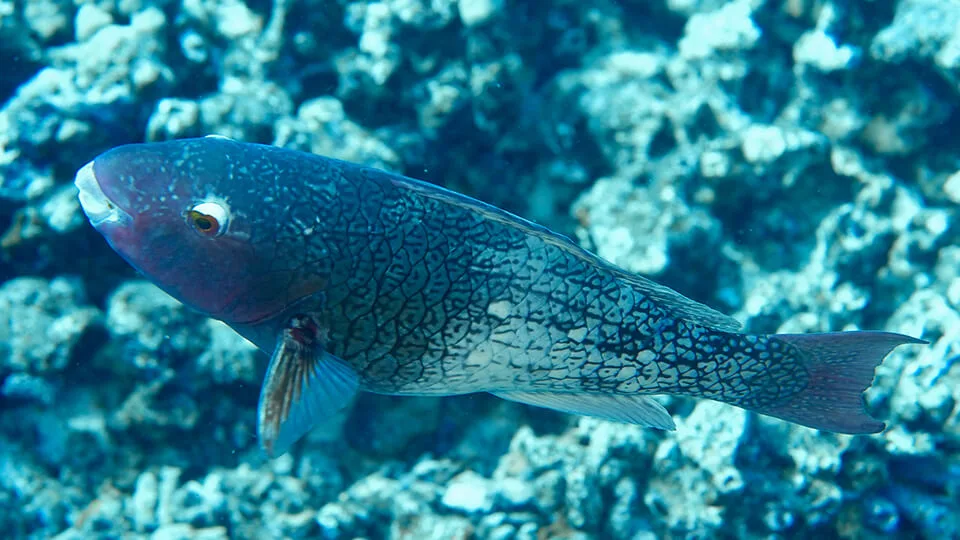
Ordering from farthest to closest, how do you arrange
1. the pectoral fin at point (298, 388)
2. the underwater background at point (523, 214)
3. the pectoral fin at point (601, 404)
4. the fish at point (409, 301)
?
the underwater background at point (523, 214), the pectoral fin at point (601, 404), the fish at point (409, 301), the pectoral fin at point (298, 388)

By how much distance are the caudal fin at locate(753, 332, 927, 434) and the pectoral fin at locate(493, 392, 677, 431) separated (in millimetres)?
679

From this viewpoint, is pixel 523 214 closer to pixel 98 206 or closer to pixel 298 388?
pixel 298 388

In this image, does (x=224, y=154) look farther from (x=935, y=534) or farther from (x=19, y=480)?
(x=935, y=534)

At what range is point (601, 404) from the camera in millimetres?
2957

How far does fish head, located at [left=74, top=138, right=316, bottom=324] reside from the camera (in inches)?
94.8

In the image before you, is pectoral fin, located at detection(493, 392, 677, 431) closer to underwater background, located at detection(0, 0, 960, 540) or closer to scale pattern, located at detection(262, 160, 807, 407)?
scale pattern, located at detection(262, 160, 807, 407)

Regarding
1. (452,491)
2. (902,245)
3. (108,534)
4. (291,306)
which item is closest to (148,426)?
(108,534)

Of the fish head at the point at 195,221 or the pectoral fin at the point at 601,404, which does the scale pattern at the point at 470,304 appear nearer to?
the pectoral fin at the point at 601,404

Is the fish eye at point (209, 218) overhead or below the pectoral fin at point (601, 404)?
overhead

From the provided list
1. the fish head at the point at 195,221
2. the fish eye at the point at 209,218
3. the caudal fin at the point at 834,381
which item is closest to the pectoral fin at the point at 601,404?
the caudal fin at the point at 834,381

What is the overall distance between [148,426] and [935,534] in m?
5.67

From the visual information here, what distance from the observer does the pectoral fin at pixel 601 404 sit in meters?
2.91

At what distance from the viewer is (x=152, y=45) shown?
4957mm

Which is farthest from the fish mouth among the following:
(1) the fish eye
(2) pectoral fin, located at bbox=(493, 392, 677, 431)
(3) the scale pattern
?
(2) pectoral fin, located at bbox=(493, 392, 677, 431)
